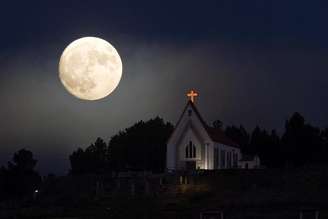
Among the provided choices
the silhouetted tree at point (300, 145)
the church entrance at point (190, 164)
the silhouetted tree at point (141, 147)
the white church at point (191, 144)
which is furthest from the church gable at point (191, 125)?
the silhouetted tree at point (141, 147)

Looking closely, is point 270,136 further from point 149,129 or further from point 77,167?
point 77,167

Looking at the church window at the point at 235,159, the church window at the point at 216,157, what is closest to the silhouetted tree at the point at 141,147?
the church window at the point at 235,159

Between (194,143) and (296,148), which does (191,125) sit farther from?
(296,148)

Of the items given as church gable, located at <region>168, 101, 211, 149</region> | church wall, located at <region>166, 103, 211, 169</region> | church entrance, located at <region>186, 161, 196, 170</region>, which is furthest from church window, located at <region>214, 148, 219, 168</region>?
church entrance, located at <region>186, 161, 196, 170</region>

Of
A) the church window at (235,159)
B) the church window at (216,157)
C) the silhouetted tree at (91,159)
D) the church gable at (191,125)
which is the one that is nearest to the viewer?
the church gable at (191,125)

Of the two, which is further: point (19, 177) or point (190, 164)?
point (19, 177)

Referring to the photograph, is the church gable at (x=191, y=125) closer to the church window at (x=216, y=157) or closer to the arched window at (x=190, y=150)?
the arched window at (x=190, y=150)

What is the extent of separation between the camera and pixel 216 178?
78.2m

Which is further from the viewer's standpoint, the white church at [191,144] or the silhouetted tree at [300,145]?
the silhouetted tree at [300,145]

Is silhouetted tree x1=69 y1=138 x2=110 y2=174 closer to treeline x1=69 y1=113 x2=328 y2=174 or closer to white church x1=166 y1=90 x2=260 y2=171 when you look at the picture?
treeline x1=69 y1=113 x2=328 y2=174

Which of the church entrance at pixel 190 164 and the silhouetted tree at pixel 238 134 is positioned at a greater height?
the silhouetted tree at pixel 238 134

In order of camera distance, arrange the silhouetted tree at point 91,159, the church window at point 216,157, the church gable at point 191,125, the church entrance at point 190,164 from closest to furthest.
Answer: the church entrance at point 190,164 → the church gable at point 191,125 → the church window at point 216,157 → the silhouetted tree at point 91,159

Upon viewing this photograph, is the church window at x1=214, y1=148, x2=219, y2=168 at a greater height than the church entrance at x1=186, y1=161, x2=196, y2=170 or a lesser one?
greater

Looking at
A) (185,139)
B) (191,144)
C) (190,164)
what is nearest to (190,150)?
(191,144)
